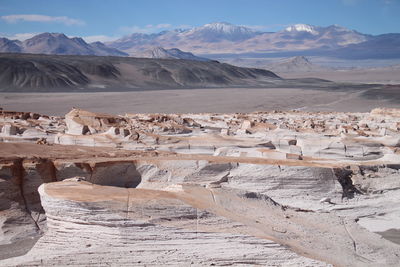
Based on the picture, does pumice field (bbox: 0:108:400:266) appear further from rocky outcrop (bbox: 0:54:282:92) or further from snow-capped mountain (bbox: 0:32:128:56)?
snow-capped mountain (bbox: 0:32:128:56)

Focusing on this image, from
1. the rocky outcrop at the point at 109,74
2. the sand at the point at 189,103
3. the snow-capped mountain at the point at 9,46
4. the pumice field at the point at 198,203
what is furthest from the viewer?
the snow-capped mountain at the point at 9,46

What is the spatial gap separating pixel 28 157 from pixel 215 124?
47.2 ft

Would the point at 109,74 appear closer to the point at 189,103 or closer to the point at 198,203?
the point at 189,103

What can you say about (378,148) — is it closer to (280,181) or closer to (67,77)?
(280,181)

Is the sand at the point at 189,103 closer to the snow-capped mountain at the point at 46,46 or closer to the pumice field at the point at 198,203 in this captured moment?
the pumice field at the point at 198,203

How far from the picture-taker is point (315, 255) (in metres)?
7.02

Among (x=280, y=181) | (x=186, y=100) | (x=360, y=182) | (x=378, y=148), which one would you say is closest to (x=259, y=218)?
(x=280, y=181)

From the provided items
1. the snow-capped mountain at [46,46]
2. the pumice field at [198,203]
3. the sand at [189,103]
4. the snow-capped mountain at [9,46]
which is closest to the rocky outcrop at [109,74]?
the sand at [189,103]

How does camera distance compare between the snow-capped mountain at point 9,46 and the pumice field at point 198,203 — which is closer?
the pumice field at point 198,203

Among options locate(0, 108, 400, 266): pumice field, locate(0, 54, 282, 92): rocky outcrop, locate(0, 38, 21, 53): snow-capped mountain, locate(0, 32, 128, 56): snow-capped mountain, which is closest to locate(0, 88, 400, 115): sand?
locate(0, 54, 282, 92): rocky outcrop

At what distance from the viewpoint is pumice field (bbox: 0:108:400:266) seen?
661 cm

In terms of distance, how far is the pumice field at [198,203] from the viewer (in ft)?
21.7

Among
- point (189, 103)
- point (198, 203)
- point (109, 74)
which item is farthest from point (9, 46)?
point (198, 203)

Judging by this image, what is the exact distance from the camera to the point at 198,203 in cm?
721
